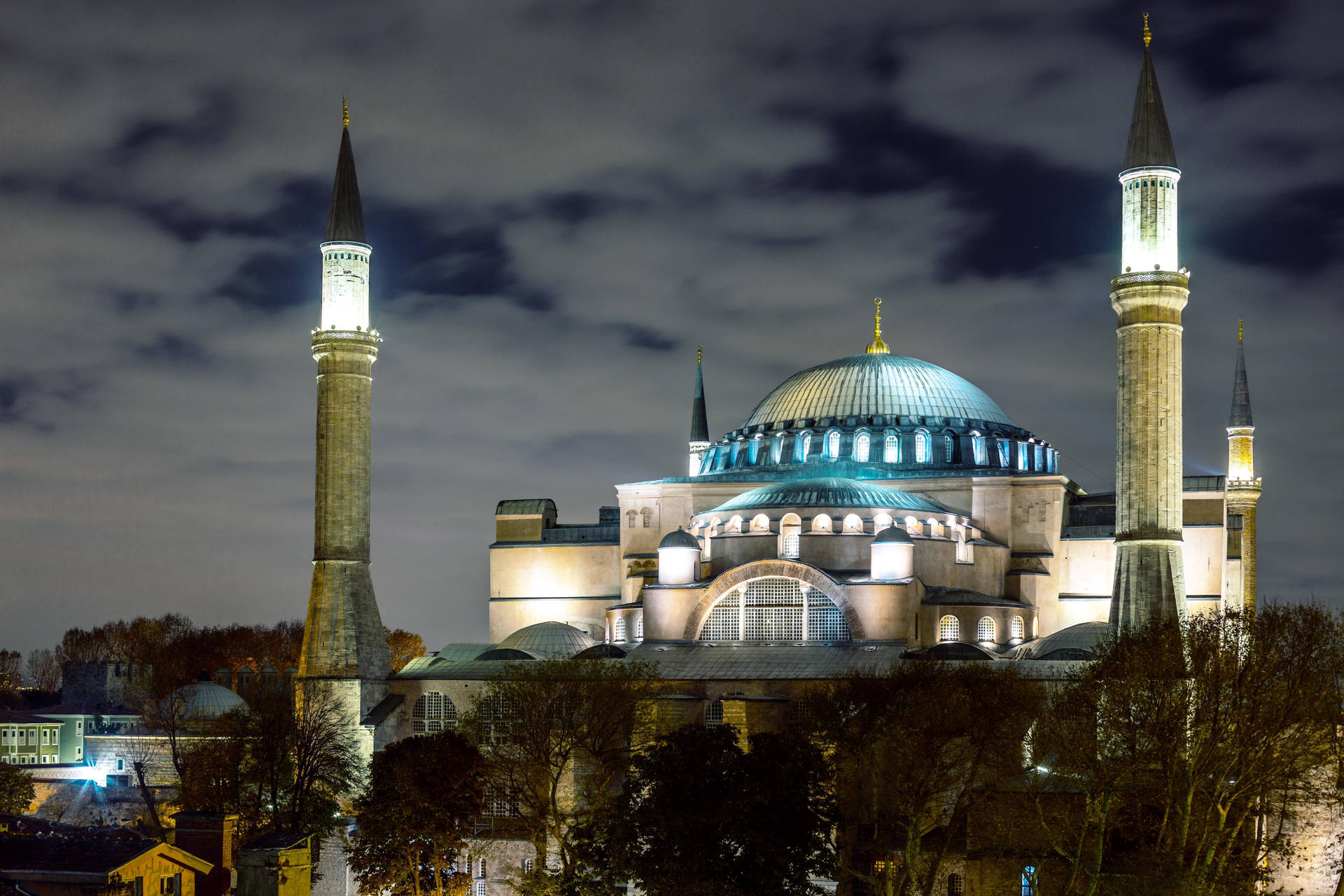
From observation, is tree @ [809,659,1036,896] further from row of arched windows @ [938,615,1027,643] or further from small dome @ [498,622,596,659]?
small dome @ [498,622,596,659]

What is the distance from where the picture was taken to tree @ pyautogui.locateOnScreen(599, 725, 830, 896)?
2734 centimetres

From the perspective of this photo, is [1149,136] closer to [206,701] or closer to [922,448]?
[922,448]

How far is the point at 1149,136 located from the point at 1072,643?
37.9ft

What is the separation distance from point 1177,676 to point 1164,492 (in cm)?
833

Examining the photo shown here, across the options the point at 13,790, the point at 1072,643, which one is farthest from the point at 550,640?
the point at 13,790

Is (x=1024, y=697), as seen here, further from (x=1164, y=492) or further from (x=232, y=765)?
(x=232, y=765)

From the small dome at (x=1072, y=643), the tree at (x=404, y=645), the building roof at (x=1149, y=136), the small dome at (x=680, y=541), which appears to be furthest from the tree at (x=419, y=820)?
the tree at (x=404, y=645)

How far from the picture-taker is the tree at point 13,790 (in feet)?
136

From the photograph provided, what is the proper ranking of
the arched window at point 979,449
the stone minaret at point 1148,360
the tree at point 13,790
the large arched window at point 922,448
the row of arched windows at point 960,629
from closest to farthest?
the stone minaret at point 1148,360
the row of arched windows at point 960,629
the tree at point 13,790
the arched window at point 979,449
the large arched window at point 922,448

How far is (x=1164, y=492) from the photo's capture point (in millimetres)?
37000

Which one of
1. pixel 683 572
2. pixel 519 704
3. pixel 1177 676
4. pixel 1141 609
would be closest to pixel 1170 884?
pixel 1177 676

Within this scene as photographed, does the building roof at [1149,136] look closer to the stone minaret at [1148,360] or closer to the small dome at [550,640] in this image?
the stone minaret at [1148,360]

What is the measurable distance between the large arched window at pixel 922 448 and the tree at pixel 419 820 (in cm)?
2012

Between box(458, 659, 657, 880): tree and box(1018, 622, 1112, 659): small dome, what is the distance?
29.4ft
